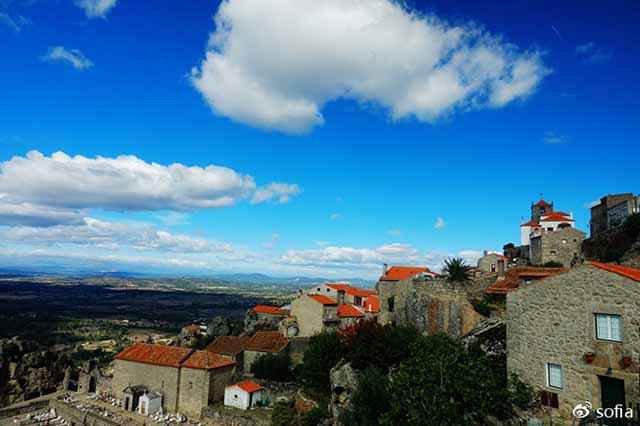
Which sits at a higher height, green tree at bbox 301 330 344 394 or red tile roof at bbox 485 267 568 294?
red tile roof at bbox 485 267 568 294

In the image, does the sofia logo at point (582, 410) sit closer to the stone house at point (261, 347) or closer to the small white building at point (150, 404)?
the stone house at point (261, 347)

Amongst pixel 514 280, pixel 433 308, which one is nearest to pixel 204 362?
pixel 433 308

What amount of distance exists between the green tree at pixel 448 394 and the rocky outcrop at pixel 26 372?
42.0m

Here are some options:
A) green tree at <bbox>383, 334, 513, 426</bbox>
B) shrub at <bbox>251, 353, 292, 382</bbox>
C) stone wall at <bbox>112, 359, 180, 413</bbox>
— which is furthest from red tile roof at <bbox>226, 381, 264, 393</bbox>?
green tree at <bbox>383, 334, 513, 426</bbox>

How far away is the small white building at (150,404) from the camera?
110 feet

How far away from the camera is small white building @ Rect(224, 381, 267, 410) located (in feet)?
106

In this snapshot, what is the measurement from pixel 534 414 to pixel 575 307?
12.8 feet

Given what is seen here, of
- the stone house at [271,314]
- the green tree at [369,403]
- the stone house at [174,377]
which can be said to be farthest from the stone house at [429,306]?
the stone house at [271,314]

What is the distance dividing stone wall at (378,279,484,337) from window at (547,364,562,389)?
9599 mm

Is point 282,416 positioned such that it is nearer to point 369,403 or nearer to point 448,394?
point 369,403

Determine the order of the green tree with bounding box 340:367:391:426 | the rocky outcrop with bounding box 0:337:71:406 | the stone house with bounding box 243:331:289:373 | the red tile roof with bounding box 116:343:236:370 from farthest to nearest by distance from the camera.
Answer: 1. the stone house with bounding box 243:331:289:373
2. the rocky outcrop with bounding box 0:337:71:406
3. the red tile roof with bounding box 116:343:236:370
4. the green tree with bounding box 340:367:391:426

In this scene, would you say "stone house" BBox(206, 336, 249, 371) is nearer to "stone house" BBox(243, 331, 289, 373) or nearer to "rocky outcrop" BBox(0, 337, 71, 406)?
"stone house" BBox(243, 331, 289, 373)

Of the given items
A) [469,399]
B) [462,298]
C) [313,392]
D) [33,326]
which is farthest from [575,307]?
[33,326]

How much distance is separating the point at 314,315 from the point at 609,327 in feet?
126
